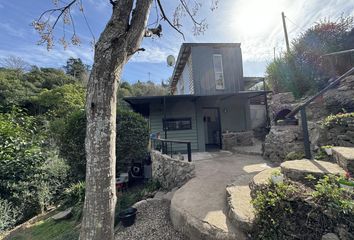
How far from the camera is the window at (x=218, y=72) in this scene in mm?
9906

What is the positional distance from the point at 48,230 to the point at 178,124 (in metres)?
6.72

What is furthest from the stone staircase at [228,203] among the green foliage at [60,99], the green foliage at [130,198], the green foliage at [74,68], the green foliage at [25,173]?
the green foliage at [74,68]

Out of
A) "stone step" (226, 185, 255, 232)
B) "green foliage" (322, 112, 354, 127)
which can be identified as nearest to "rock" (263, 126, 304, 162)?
"green foliage" (322, 112, 354, 127)

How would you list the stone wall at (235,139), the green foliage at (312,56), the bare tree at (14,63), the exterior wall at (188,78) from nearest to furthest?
the green foliage at (312,56)
the stone wall at (235,139)
the exterior wall at (188,78)
the bare tree at (14,63)

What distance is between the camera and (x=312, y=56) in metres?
8.77

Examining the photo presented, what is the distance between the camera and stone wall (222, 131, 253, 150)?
8.86 m

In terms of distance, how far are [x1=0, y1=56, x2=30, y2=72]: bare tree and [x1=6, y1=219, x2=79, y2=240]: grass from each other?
85.8 feet

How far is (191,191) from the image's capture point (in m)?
3.91

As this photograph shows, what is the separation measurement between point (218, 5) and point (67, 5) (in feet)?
10.6

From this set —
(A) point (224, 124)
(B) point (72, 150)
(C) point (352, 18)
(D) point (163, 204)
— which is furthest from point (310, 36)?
(B) point (72, 150)

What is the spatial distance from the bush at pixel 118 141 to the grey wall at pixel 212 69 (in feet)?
13.1

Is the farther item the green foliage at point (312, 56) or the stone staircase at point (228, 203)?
the green foliage at point (312, 56)

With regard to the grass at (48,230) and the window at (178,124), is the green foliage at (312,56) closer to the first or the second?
the window at (178,124)

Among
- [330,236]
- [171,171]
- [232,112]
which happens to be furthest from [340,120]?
[232,112]
